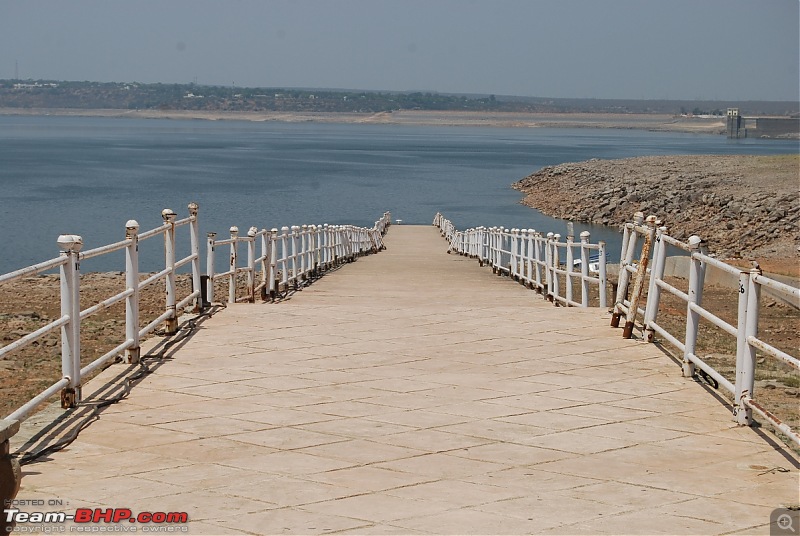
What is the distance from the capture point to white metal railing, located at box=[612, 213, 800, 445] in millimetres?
7520

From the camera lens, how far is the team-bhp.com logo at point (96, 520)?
5.58 meters

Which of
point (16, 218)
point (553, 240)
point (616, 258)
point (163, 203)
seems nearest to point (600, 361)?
point (553, 240)

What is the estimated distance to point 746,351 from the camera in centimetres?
782

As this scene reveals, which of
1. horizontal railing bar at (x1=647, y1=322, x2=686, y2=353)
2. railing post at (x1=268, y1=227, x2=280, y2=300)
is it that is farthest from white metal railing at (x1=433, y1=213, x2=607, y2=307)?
railing post at (x1=268, y1=227, x2=280, y2=300)

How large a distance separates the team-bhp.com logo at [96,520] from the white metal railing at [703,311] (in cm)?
381

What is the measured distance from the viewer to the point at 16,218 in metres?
67.5

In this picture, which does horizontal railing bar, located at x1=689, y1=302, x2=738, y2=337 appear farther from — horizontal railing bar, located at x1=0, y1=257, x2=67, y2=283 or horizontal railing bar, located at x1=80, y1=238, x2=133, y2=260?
horizontal railing bar, located at x1=0, y1=257, x2=67, y2=283

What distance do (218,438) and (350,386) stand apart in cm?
176

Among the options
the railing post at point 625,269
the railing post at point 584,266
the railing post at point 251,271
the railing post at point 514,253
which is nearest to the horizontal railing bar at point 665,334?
the railing post at point 625,269

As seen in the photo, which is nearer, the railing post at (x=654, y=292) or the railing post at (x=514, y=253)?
the railing post at (x=654, y=292)

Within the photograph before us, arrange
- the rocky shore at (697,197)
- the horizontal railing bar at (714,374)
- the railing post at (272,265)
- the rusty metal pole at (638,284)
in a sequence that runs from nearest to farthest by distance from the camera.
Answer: the horizontal railing bar at (714,374)
the rusty metal pole at (638,284)
the railing post at (272,265)
the rocky shore at (697,197)

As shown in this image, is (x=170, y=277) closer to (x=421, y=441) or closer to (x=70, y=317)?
(x=70, y=317)

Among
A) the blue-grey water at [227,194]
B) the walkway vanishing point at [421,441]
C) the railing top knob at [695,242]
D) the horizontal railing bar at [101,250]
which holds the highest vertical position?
the railing top knob at [695,242]

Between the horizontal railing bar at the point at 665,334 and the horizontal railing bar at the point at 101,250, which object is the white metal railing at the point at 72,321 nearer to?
the horizontal railing bar at the point at 101,250
